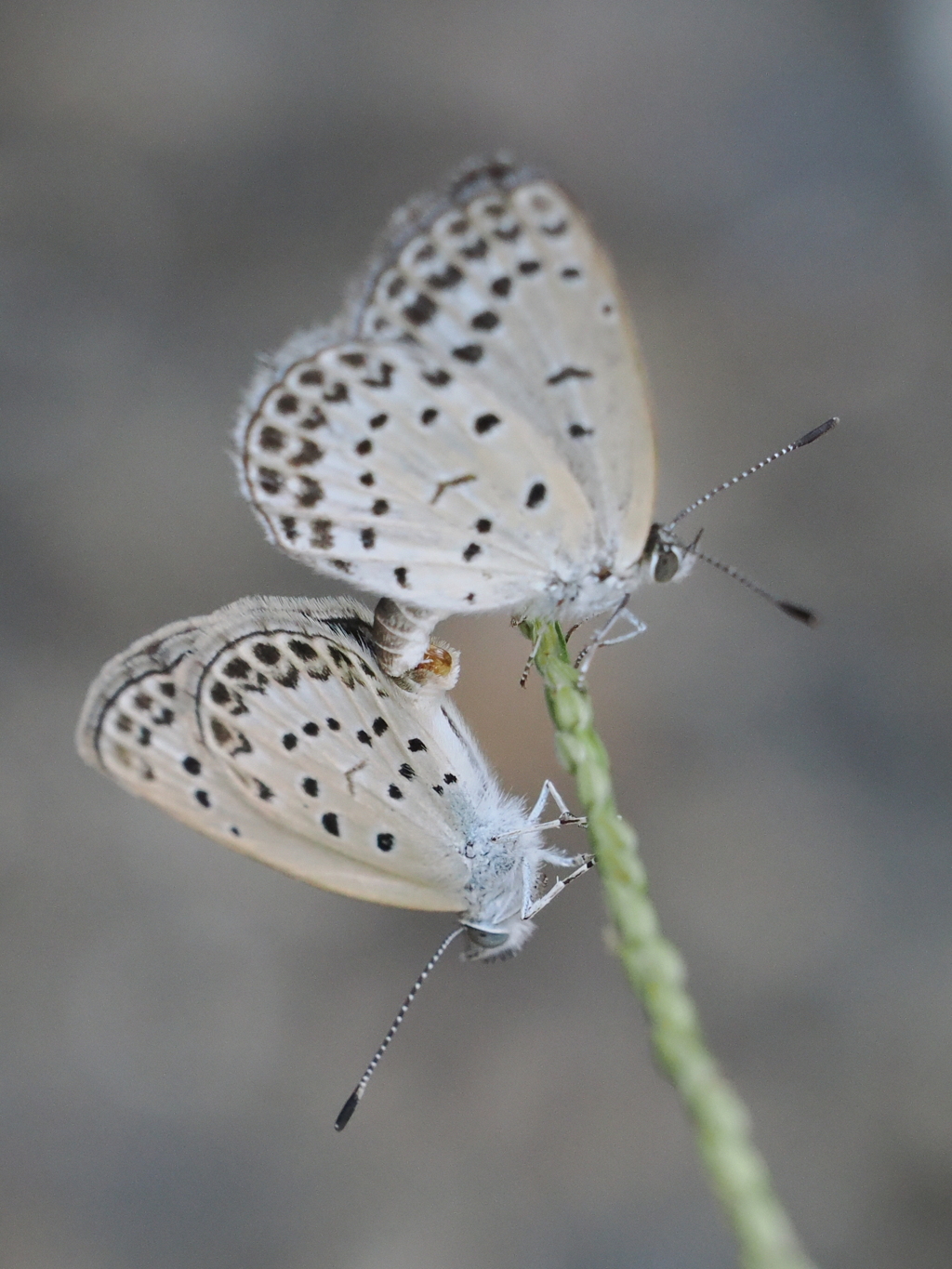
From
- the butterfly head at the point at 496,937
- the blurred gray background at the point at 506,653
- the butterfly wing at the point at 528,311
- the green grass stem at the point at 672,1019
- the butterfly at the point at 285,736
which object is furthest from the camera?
the blurred gray background at the point at 506,653

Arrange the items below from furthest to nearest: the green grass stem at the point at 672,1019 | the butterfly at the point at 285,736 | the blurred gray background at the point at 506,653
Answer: the blurred gray background at the point at 506,653
the butterfly at the point at 285,736
the green grass stem at the point at 672,1019

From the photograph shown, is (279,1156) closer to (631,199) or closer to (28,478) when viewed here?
(28,478)

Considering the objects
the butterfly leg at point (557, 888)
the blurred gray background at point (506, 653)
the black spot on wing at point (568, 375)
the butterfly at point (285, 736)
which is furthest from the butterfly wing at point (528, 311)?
the blurred gray background at point (506, 653)

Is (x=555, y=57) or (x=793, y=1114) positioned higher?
(x=555, y=57)

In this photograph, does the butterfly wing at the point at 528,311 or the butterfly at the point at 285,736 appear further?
the butterfly at the point at 285,736

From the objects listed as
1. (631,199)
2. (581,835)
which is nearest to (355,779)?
(581,835)

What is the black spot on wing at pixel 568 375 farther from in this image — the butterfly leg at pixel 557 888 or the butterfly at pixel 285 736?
the butterfly leg at pixel 557 888

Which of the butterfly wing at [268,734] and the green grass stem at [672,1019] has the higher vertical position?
the green grass stem at [672,1019]
